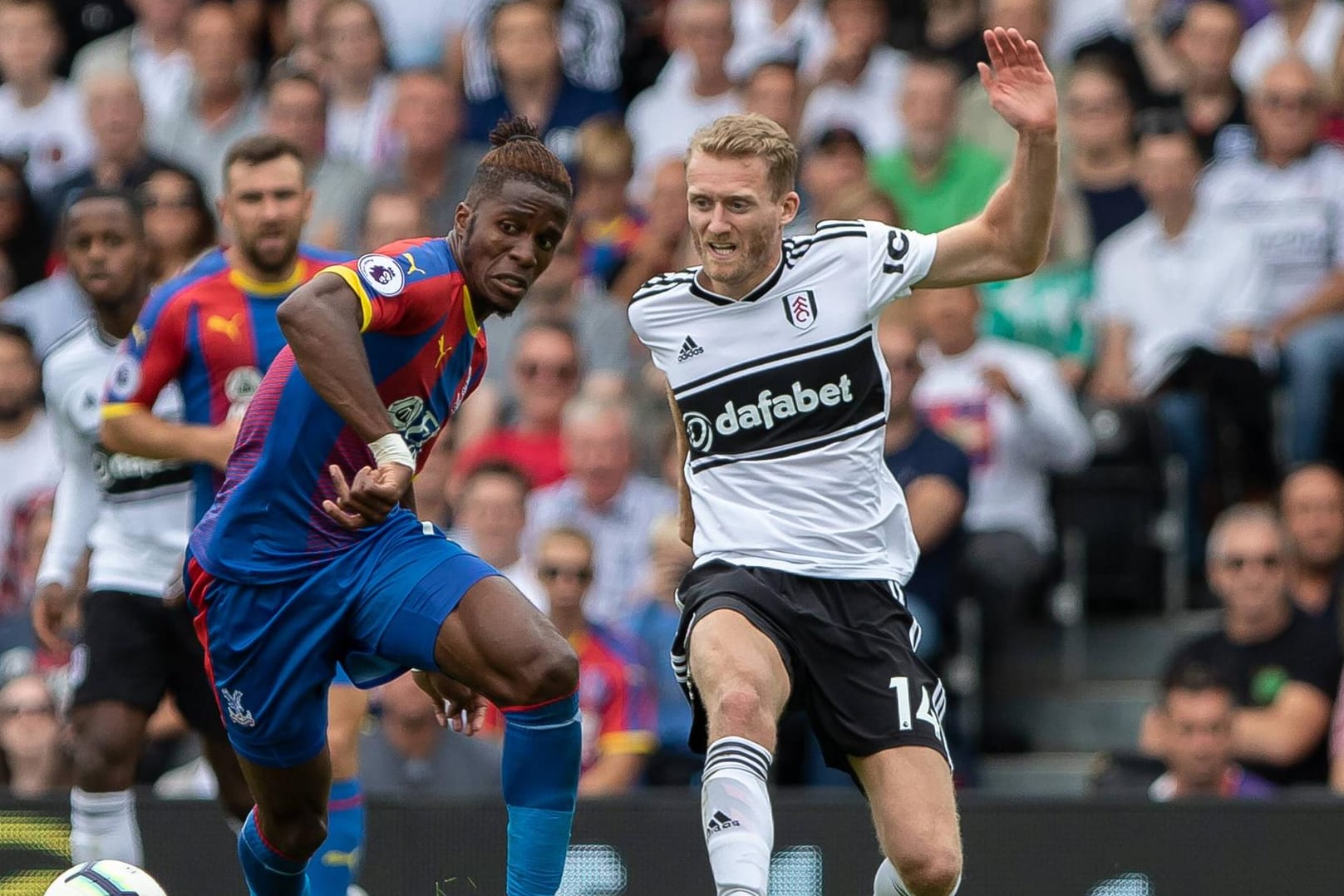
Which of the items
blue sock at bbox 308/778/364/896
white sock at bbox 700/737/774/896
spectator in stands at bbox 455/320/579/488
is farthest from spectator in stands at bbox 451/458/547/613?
white sock at bbox 700/737/774/896

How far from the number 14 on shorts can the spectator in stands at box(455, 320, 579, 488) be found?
4.74 metres

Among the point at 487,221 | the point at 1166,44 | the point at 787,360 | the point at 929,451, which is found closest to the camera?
the point at 487,221

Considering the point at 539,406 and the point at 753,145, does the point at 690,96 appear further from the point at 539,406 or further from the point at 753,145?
the point at 753,145

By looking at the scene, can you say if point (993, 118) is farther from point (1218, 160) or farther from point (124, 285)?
point (124, 285)

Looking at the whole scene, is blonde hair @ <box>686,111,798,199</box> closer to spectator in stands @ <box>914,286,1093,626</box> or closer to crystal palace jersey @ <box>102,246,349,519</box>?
crystal palace jersey @ <box>102,246,349,519</box>

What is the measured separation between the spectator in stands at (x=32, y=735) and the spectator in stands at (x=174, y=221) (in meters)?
2.06

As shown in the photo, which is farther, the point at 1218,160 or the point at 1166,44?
the point at 1166,44

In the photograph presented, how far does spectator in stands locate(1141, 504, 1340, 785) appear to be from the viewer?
948cm

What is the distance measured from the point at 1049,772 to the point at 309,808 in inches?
199

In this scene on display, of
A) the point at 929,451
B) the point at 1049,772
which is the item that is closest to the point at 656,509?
the point at 929,451

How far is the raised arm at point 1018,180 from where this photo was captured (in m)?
6.45

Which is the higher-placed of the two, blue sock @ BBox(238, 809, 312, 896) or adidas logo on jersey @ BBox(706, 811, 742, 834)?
adidas logo on jersey @ BBox(706, 811, 742, 834)

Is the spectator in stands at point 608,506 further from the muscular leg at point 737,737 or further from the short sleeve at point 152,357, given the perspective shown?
the muscular leg at point 737,737

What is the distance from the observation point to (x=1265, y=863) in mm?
8516
